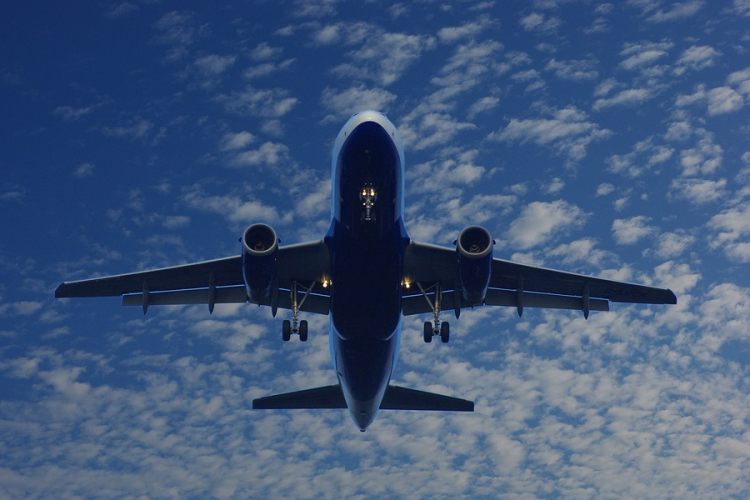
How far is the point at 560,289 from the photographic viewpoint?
30750mm

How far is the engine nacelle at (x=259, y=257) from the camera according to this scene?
82.7 ft

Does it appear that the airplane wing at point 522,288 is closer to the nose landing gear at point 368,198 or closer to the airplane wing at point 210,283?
the airplane wing at point 210,283

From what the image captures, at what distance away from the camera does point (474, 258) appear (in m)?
25.5

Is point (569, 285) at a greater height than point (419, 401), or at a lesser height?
greater

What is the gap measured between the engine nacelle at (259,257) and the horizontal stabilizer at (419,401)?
982 centimetres

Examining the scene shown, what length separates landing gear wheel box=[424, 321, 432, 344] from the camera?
94.7 feet

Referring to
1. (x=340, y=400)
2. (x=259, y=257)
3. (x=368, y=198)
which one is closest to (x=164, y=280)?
(x=259, y=257)

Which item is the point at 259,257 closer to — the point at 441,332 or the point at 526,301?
the point at 441,332

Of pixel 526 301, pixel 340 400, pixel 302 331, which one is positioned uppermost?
pixel 526 301

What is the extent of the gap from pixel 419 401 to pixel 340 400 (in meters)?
3.02

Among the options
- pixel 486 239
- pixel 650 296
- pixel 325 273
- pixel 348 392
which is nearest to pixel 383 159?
pixel 486 239

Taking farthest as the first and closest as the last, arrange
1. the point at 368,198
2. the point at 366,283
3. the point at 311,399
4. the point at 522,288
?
the point at 311,399 → the point at 522,288 → the point at 366,283 → the point at 368,198

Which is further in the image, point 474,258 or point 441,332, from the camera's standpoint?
point 441,332

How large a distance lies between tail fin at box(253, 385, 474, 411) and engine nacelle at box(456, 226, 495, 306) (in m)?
8.46
